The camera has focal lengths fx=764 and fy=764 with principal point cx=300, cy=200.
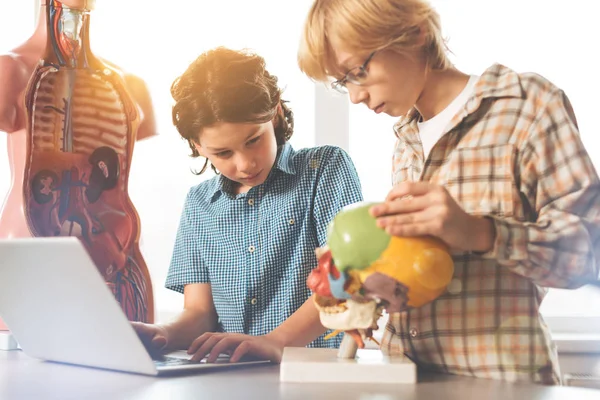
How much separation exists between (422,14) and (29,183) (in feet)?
2.73

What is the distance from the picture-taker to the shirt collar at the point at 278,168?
149 cm

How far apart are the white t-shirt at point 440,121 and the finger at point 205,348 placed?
0.43m

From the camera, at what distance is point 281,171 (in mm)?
1494

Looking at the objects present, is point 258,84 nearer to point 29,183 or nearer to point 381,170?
point 29,183

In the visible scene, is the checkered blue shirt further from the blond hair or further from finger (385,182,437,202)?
finger (385,182,437,202)

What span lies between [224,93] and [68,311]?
53 centimetres

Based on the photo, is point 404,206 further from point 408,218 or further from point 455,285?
point 455,285

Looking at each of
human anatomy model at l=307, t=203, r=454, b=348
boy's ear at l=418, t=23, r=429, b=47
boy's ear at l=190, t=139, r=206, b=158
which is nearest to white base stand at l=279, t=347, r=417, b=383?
human anatomy model at l=307, t=203, r=454, b=348

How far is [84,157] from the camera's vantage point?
1.53m

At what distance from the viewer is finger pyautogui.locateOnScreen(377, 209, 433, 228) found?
86 cm

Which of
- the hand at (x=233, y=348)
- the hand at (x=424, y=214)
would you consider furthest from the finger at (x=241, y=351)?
the hand at (x=424, y=214)

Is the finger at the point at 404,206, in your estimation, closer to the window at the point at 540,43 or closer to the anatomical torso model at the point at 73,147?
the anatomical torso model at the point at 73,147

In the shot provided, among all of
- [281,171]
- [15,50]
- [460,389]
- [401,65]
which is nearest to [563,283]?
[460,389]

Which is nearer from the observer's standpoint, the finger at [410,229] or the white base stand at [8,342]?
the finger at [410,229]
